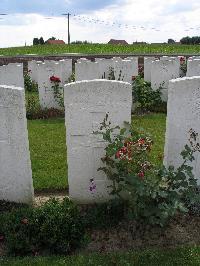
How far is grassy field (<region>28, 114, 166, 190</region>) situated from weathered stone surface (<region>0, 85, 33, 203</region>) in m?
0.64

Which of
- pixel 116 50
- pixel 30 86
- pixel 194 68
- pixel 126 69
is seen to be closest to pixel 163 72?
pixel 194 68

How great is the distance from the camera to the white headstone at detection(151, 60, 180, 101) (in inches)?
449

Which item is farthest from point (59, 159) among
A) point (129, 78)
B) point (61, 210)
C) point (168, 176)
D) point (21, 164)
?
point (129, 78)

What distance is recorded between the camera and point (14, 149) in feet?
17.5

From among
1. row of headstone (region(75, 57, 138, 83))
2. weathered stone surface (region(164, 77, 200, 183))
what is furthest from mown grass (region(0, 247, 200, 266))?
row of headstone (region(75, 57, 138, 83))

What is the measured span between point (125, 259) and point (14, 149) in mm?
1975

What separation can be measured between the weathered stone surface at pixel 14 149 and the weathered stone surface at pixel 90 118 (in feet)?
1.80

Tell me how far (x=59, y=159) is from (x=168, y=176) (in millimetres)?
3016

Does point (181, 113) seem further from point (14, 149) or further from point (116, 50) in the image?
point (116, 50)

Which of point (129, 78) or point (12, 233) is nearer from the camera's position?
point (12, 233)

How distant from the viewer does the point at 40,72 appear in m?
11.1

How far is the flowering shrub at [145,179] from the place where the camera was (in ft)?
14.8

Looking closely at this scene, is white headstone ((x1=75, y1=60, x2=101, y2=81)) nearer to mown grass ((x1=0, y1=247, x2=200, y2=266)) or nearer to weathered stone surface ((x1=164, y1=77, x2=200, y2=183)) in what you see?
weathered stone surface ((x1=164, y1=77, x2=200, y2=183))

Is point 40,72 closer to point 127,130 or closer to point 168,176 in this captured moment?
point 127,130
